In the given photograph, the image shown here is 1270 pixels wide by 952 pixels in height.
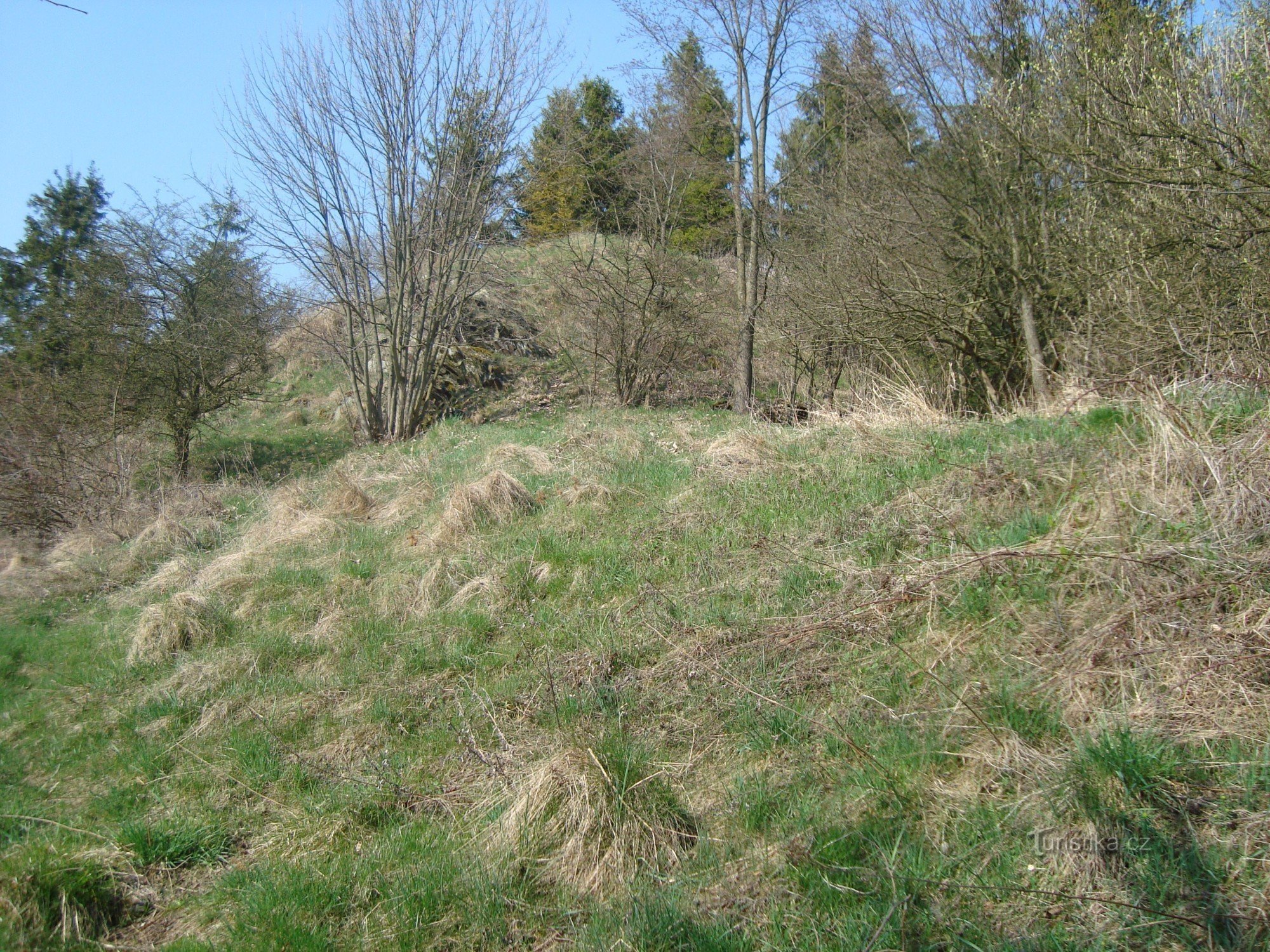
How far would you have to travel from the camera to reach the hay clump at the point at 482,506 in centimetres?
774

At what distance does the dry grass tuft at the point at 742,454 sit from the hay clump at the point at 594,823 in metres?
4.06

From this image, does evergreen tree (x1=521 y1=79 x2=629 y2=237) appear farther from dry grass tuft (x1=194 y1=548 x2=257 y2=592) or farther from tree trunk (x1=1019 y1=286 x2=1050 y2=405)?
dry grass tuft (x1=194 y1=548 x2=257 y2=592)

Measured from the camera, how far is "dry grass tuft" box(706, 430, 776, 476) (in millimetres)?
7430

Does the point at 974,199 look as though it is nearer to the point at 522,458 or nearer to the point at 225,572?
the point at 522,458

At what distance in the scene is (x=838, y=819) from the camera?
325cm

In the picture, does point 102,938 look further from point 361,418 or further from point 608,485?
point 361,418

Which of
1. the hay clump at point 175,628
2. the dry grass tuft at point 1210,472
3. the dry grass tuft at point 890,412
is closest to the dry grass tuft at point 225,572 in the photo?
the hay clump at point 175,628

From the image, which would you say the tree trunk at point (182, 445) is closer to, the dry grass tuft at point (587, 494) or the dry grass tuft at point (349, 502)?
the dry grass tuft at point (349, 502)

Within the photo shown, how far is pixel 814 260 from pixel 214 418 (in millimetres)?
14686

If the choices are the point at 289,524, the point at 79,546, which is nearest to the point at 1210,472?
the point at 289,524

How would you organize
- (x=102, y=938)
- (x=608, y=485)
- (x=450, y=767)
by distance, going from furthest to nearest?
(x=608, y=485), (x=450, y=767), (x=102, y=938)

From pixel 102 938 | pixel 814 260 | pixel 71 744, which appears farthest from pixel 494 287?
pixel 102 938

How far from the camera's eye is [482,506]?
7910mm

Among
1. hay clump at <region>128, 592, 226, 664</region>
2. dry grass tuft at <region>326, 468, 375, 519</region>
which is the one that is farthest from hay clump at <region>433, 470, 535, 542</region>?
hay clump at <region>128, 592, 226, 664</region>
